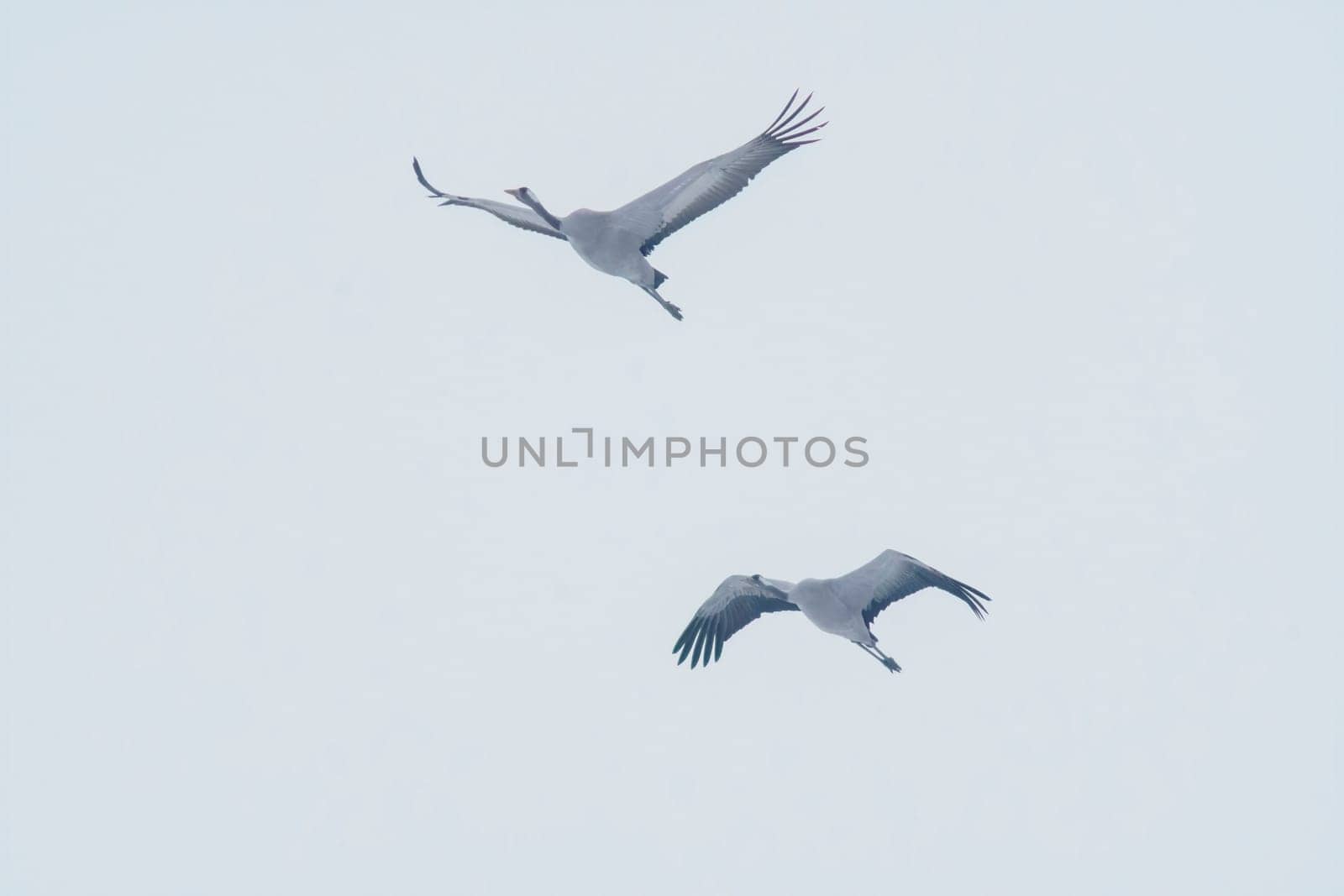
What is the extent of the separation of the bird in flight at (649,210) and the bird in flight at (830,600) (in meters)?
3.19

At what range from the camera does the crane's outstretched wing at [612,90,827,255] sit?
65.3 feet

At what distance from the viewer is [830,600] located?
2094 cm

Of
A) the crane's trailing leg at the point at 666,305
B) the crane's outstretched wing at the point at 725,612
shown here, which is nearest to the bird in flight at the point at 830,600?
the crane's outstretched wing at the point at 725,612

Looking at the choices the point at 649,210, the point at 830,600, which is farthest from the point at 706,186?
→ the point at 830,600

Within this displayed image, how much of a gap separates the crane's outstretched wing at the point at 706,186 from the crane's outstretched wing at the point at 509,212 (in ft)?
3.28

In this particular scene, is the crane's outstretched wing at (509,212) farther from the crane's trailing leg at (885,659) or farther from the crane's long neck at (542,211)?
the crane's trailing leg at (885,659)

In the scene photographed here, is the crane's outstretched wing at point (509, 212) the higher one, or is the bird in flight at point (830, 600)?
the crane's outstretched wing at point (509, 212)

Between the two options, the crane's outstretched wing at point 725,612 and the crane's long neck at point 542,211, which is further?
the crane's outstretched wing at point 725,612

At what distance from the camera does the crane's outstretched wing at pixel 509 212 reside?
21.0 m

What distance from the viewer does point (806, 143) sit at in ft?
65.5

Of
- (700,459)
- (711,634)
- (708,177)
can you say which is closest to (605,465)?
(700,459)

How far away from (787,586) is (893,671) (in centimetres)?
168

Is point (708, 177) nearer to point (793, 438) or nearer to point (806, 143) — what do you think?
point (806, 143)

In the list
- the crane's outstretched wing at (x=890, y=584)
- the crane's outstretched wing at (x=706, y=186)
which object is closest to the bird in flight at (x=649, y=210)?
the crane's outstretched wing at (x=706, y=186)
